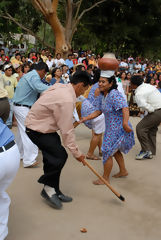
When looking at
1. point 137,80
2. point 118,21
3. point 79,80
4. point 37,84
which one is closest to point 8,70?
point 37,84

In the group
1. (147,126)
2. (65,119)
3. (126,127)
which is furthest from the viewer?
(147,126)

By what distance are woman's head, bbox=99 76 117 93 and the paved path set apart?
140 centimetres

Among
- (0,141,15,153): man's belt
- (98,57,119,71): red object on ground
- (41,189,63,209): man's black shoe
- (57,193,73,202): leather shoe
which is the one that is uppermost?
(98,57,119,71): red object on ground

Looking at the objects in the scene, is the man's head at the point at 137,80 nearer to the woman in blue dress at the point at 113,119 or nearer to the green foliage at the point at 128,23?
the woman in blue dress at the point at 113,119

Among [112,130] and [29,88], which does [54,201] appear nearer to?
[112,130]

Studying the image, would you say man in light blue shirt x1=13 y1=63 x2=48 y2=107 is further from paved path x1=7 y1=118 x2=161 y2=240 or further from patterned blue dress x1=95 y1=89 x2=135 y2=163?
paved path x1=7 y1=118 x2=161 y2=240

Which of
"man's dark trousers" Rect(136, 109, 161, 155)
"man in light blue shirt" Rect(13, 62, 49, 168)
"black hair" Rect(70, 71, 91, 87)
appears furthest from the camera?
"man's dark trousers" Rect(136, 109, 161, 155)

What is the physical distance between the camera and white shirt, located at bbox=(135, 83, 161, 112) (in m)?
5.51

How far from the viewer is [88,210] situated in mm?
3750

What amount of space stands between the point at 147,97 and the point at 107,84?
1.56 meters

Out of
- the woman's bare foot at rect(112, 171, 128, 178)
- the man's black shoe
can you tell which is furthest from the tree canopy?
the man's black shoe

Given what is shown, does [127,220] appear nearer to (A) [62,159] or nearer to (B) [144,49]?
(A) [62,159]

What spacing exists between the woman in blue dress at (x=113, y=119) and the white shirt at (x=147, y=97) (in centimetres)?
116

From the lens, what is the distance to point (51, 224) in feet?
11.1
